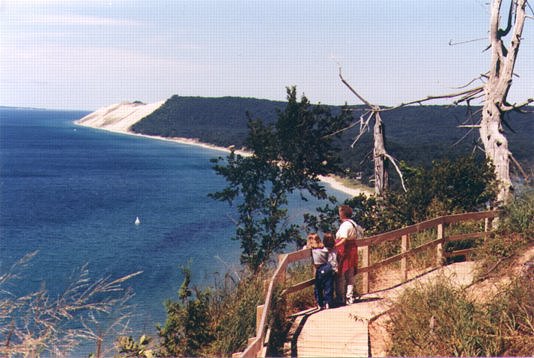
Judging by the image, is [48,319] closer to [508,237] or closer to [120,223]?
[508,237]

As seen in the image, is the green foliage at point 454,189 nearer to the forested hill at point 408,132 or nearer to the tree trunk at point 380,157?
the tree trunk at point 380,157

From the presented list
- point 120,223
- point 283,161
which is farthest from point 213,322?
point 120,223

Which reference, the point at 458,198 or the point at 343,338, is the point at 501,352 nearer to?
the point at 343,338

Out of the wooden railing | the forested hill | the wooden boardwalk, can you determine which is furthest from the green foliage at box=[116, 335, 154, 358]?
the forested hill

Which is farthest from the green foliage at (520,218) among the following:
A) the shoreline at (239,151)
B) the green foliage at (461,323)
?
the shoreline at (239,151)

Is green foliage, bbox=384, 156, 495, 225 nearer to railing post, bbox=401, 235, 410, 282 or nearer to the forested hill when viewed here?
railing post, bbox=401, 235, 410, 282

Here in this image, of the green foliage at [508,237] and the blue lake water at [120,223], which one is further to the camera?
the blue lake water at [120,223]
